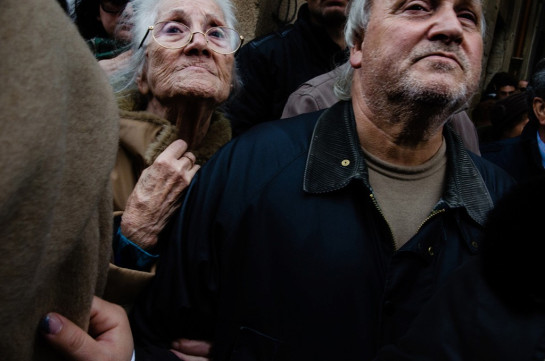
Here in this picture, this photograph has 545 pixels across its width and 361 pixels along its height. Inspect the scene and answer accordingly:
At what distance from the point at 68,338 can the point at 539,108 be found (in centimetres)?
277

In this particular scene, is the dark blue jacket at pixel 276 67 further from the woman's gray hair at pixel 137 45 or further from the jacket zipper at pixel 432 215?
the jacket zipper at pixel 432 215

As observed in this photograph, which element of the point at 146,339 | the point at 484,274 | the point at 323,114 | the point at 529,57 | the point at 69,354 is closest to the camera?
the point at 69,354

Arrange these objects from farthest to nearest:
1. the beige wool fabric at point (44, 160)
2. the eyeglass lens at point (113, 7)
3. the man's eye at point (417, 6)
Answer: the eyeglass lens at point (113, 7), the man's eye at point (417, 6), the beige wool fabric at point (44, 160)

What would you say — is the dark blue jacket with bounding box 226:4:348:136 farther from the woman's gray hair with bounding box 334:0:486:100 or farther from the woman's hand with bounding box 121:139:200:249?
the woman's hand with bounding box 121:139:200:249

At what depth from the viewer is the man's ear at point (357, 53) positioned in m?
1.82

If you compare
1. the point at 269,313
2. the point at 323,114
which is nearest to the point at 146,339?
the point at 269,313

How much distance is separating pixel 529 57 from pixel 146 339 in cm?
1156

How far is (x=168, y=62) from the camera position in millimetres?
1890

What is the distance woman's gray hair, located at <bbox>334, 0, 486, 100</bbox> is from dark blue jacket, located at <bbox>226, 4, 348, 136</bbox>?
0.78 metres

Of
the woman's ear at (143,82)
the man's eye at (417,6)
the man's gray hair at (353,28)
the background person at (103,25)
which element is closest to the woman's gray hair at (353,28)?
the man's gray hair at (353,28)

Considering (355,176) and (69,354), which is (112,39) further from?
(69,354)

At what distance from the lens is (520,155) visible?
9.30 ft

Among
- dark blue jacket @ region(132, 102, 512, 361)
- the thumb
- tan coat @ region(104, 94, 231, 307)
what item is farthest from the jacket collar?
the thumb

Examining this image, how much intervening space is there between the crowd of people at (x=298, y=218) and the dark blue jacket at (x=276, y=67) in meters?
0.62
